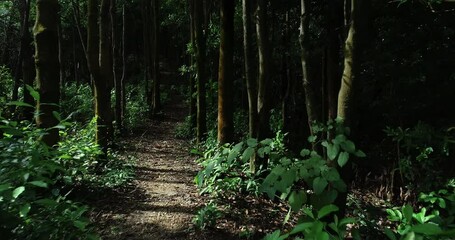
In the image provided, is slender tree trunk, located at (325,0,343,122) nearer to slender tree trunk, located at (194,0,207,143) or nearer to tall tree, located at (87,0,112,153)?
tall tree, located at (87,0,112,153)

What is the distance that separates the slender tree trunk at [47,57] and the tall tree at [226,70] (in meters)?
3.38

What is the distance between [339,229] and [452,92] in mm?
6672

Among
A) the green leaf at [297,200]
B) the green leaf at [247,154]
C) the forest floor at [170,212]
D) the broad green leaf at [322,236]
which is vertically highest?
the green leaf at [247,154]

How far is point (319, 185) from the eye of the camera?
1872 mm

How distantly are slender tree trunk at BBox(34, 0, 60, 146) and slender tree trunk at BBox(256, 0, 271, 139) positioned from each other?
3.23 m

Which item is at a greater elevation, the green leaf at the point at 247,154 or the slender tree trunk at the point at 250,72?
the slender tree trunk at the point at 250,72

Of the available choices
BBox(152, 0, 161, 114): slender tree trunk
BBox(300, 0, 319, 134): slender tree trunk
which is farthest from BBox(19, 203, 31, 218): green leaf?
BBox(152, 0, 161, 114): slender tree trunk

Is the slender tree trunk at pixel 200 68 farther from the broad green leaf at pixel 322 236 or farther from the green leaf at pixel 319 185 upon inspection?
the broad green leaf at pixel 322 236

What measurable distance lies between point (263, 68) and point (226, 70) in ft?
5.23

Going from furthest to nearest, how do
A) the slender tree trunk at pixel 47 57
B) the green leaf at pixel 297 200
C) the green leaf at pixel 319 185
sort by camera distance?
1. the slender tree trunk at pixel 47 57
2. the green leaf at pixel 297 200
3. the green leaf at pixel 319 185

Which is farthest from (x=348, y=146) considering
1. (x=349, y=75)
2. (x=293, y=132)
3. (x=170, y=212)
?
(x=293, y=132)

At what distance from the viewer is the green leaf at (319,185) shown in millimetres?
1855

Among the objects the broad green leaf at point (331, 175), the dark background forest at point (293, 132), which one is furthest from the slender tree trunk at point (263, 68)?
the broad green leaf at point (331, 175)

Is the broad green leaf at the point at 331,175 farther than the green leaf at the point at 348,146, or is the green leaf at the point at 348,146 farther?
the green leaf at the point at 348,146
